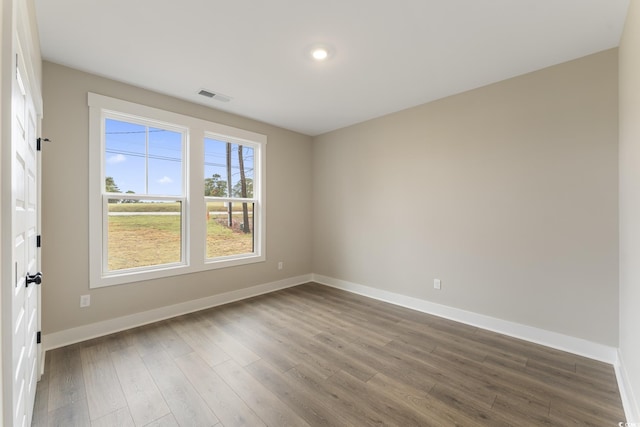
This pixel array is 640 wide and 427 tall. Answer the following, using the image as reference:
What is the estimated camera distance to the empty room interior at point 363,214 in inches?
71.0

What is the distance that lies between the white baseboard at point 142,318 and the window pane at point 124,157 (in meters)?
1.40

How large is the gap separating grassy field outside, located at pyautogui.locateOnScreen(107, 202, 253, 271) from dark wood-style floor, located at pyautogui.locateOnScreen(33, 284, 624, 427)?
0.77m

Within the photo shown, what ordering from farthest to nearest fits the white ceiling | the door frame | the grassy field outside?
the grassy field outside < the white ceiling < the door frame

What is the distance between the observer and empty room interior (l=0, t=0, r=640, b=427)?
5.92ft

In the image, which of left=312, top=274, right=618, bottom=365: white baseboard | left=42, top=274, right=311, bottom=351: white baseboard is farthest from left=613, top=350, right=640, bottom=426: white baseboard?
left=42, top=274, right=311, bottom=351: white baseboard

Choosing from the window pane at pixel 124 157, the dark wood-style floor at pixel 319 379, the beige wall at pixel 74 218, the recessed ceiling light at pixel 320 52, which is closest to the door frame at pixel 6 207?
the dark wood-style floor at pixel 319 379

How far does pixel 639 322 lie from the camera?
1.60m

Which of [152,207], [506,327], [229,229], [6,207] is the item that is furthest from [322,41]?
[506,327]

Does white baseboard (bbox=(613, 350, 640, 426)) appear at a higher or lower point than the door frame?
lower

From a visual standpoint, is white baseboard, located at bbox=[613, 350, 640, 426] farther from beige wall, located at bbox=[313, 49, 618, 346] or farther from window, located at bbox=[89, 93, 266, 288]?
window, located at bbox=[89, 93, 266, 288]

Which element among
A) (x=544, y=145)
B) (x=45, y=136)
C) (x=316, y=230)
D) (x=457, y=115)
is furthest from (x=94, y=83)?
(x=544, y=145)

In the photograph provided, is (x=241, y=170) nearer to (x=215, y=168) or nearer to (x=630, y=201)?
(x=215, y=168)

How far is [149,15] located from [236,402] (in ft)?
9.13

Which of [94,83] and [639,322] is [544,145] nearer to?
[639,322]
